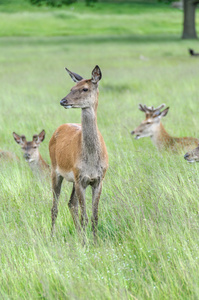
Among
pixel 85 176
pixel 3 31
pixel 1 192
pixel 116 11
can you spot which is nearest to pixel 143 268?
pixel 85 176

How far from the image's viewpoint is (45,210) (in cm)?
551

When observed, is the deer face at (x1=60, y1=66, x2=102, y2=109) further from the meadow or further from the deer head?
the deer head

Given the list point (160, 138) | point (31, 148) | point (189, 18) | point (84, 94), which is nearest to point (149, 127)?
point (160, 138)

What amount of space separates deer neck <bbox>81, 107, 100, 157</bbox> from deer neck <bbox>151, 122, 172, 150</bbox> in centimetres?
348

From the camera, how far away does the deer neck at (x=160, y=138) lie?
28.0 ft

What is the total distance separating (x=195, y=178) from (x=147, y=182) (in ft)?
1.92

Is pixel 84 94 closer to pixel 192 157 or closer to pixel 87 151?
pixel 87 151

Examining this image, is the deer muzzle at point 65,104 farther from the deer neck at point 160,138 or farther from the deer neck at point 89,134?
the deer neck at point 160,138

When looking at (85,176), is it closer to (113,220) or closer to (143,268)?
(113,220)

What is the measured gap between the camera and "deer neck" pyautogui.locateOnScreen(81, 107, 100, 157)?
5.04 meters

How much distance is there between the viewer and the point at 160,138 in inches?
352

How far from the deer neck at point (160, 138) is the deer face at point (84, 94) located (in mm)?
3537

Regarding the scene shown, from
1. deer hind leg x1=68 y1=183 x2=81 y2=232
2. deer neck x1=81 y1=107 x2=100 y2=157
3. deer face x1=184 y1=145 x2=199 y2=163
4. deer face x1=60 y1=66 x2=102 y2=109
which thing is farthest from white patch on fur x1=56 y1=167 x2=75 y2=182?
deer face x1=184 y1=145 x2=199 y2=163

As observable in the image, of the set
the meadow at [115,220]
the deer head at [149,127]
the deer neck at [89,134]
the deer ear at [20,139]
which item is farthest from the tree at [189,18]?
the deer neck at [89,134]
